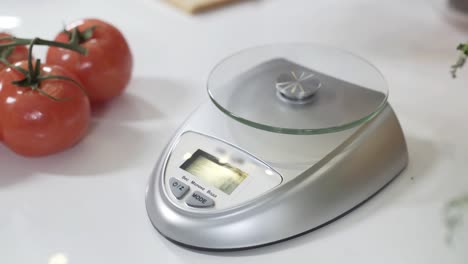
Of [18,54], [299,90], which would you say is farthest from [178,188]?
[18,54]

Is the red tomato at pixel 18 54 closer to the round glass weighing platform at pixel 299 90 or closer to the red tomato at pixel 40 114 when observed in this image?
the red tomato at pixel 40 114

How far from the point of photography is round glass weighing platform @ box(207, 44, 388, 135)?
0.53 meters

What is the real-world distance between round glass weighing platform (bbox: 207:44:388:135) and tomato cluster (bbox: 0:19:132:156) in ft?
Result: 0.49

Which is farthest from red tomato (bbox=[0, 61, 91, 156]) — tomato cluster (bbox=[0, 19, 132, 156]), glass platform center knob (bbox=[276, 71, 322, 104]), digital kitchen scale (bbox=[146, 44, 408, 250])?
glass platform center knob (bbox=[276, 71, 322, 104])

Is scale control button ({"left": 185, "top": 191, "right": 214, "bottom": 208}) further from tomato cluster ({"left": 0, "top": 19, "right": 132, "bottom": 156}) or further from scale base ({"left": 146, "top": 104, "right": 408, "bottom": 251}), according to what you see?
tomato cluster ({"left": 0, "top": 19, "right": 132, "bottom": 156})

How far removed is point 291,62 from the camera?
642 mm

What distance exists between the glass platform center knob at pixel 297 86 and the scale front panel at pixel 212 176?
0.08 m

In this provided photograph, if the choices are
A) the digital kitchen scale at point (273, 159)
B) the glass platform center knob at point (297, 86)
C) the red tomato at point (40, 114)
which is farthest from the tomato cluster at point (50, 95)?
the glass platform center knob at point (297, 86)

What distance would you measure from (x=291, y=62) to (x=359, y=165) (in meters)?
0.17

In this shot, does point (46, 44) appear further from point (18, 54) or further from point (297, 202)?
point (297, 202)

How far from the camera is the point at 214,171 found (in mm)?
525

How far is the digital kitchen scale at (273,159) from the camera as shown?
1.60 feet

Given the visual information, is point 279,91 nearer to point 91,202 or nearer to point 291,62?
point 291,62

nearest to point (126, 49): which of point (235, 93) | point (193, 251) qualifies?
point (235, 93)
